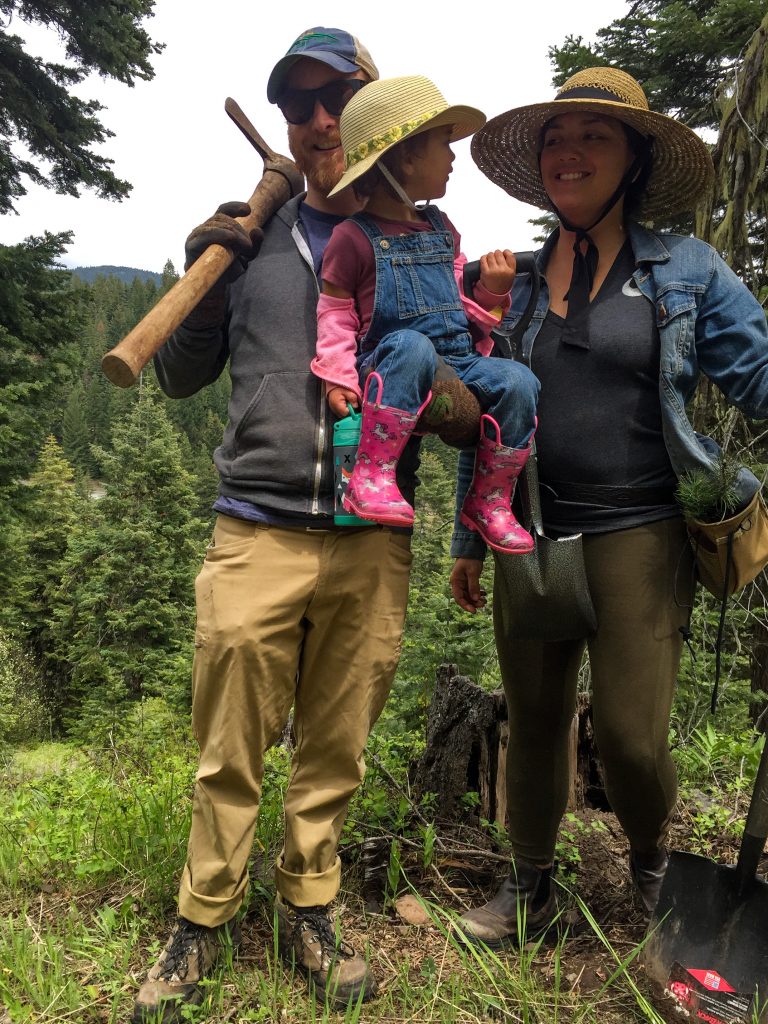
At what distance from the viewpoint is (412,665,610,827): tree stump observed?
3463 mm

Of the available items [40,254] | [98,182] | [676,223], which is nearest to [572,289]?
[676,223]

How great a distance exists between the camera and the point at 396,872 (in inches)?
116

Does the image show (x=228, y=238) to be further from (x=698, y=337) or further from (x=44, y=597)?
(x=44, y=597)

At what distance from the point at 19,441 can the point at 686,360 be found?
39.2 feet

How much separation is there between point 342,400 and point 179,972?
169 centimetres

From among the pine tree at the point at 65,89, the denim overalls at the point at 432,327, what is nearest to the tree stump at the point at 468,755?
the denim overalls at the point at 432,327

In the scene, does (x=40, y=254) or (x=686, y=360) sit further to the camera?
(x=40, y=254)

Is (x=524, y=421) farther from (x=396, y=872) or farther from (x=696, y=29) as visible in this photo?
(x=696, y=29)

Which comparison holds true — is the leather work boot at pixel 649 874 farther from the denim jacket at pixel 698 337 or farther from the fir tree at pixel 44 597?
the fir tree at pixel 44 597

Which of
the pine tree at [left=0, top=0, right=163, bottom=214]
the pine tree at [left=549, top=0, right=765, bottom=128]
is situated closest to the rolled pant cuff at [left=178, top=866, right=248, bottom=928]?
the pine tree at [left=549, top=0, right=765, bottom=128]

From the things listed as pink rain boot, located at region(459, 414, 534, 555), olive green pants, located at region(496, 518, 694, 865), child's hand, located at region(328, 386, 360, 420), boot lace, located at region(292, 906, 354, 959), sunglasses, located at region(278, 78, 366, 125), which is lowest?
boot lace, located at region(292, 906, 354, 959)

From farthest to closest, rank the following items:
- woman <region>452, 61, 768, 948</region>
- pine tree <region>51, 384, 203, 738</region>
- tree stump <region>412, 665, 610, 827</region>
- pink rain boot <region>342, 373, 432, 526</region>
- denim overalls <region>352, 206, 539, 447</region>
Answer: pine tree <region>51, 384, 203, 738</region>
tree stump <region>412, 665, 610, 827</region>
woman <region>452, 61, 768, 948</region>
denim overalls <region>352, 206, 539, 447</region>
pink rain boot <region>342, 373, 432, 526</region>

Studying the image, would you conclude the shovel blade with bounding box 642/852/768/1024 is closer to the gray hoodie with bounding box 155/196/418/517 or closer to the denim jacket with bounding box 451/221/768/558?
the denim jacket with bounding box 451/221/768/558

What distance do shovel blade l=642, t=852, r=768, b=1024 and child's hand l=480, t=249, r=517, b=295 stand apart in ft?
6.03
